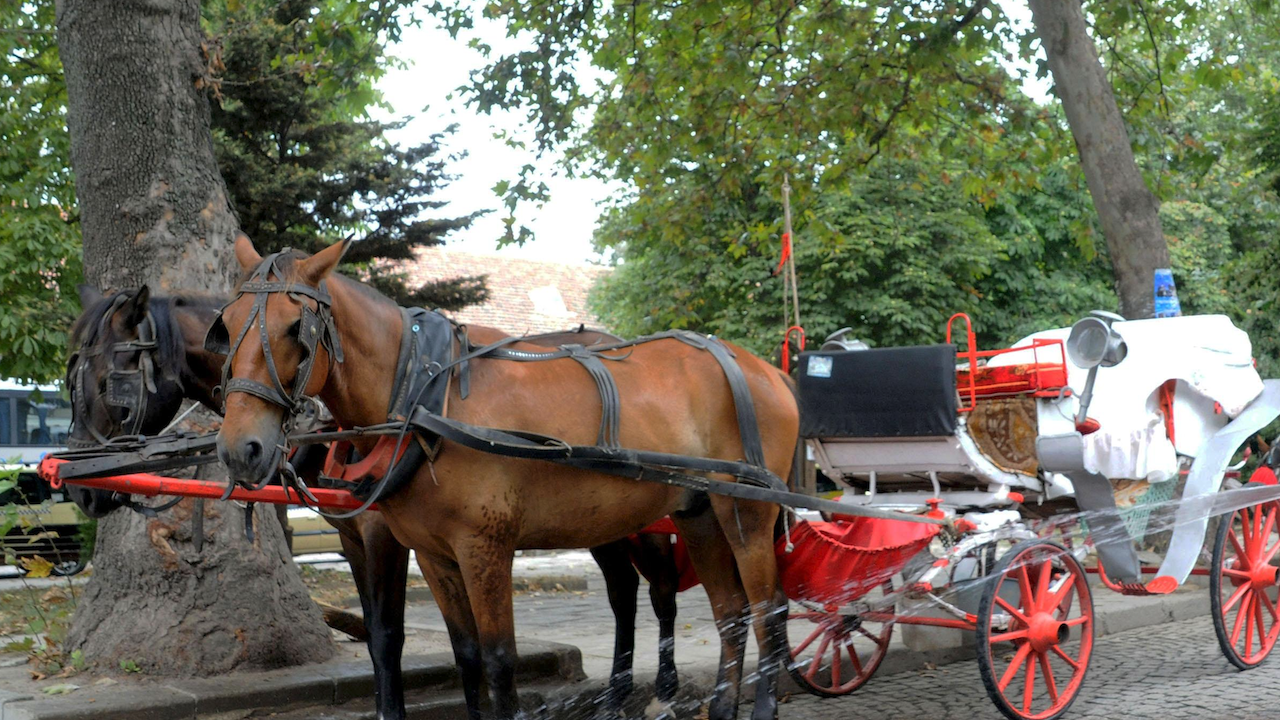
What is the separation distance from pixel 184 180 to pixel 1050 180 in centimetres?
1928

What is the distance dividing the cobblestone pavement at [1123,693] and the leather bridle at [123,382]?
333 centimetres

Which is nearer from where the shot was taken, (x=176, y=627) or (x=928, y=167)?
(x=176, y=627)

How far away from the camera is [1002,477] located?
612cm

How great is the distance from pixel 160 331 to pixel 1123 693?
15.8 feet

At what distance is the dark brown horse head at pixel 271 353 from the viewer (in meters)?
3.71

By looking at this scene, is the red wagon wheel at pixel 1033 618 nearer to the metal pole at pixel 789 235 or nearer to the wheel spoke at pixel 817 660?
the wheel spoke at pixel 817 660

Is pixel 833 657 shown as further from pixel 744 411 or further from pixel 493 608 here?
pixel 493 608

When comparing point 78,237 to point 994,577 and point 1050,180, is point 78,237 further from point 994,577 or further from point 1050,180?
point 1050,180

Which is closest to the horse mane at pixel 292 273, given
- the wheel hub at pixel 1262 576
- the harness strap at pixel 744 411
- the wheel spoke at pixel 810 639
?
the harness strap at pixel 744 411

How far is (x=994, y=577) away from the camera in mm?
5340

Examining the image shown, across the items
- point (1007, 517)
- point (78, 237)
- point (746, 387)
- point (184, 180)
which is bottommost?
point (1007, 517)

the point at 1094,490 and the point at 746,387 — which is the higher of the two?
the point at 746,387

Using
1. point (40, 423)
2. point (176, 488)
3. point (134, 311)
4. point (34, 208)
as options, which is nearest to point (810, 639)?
point (176, 488)

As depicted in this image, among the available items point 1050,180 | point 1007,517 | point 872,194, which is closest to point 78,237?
point 1007,517
